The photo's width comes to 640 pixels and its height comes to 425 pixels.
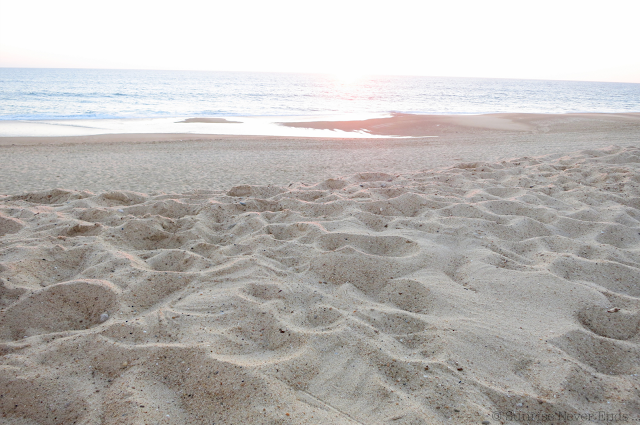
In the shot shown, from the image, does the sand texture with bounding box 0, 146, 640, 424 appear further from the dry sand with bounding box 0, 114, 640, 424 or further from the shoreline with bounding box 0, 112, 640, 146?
the shoreline with bounding box 0, 112, 640, 146

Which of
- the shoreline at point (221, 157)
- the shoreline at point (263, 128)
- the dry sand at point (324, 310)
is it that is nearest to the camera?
the dry sand at point (324, 310)

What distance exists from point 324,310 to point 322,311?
1 cm

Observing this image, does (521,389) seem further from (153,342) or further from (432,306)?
(153,342)

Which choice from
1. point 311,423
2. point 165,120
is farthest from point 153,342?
point 165,120

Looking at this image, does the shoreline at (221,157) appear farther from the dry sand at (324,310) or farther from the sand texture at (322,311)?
the sand texture at (322,311)

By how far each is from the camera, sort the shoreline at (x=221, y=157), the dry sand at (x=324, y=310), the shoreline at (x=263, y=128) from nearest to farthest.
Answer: the dry sand at (x=324, y=310), the shoreline at (x=221, y=157), the shoreline at (x=263, y=128)

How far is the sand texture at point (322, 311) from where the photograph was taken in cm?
171

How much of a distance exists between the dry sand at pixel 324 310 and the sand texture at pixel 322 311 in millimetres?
11

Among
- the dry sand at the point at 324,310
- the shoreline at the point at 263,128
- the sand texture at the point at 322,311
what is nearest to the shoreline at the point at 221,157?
the shoreline at the point at 263,128

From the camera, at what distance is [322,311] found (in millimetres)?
2383

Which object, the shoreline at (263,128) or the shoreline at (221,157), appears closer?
the shoreline at (221,157)

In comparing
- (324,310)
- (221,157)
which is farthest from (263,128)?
(324,310)

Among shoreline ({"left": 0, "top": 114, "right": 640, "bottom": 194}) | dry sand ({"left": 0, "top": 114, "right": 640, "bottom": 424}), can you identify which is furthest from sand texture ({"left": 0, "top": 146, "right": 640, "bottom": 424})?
shoreline ({"left": 0, "top": 114, "right": 640, "bottom": 194})

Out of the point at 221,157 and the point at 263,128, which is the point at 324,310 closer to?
the point at 221,157
